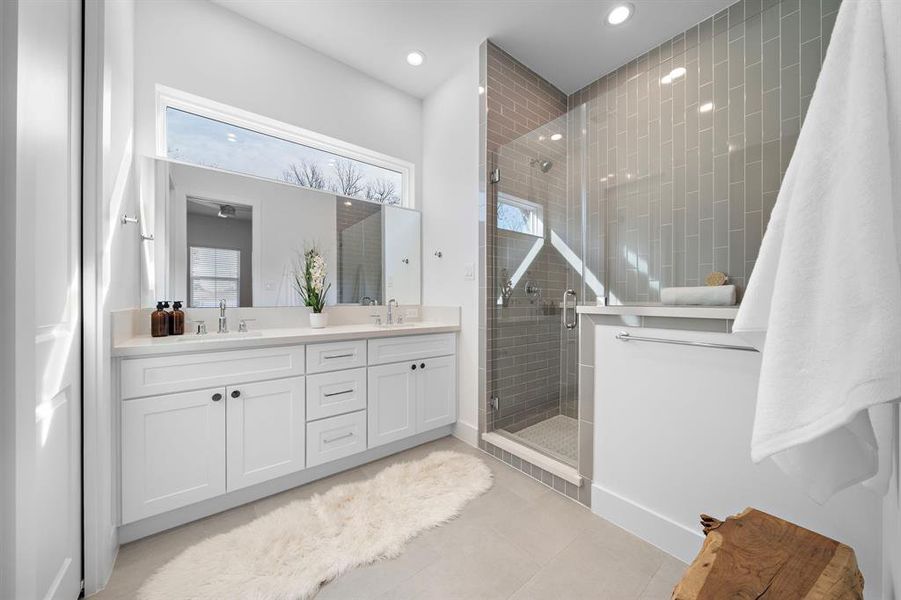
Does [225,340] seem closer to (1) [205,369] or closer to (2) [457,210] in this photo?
(1) [205,369]

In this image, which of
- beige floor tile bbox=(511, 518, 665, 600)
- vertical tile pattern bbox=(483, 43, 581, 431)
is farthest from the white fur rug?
vertical tile pattern bbox=(483, 43, 581, 431)

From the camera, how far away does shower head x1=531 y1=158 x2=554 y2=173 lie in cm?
254

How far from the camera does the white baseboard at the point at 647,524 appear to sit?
136cm

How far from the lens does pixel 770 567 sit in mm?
726

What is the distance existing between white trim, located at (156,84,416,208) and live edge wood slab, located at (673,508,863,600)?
2.82 metres

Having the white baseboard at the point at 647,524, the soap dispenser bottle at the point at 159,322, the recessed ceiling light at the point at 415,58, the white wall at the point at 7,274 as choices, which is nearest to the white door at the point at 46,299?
the white wall at the point at 7,274

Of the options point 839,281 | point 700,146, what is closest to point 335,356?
point 839,281

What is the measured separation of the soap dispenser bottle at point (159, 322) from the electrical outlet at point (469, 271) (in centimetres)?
185

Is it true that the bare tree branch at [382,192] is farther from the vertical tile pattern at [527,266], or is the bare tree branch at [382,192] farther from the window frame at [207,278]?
the window frame at [207,278]

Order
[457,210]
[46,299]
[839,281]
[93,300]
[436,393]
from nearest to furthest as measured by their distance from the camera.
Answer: [839,281] → [46,299] → [93,300] → [436,393] → [457,210]

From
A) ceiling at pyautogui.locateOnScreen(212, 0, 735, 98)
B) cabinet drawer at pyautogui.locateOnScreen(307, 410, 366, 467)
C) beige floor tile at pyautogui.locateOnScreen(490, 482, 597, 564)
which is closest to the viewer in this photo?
beige floor tile at pyautogui.locateOnScreen(490, 482, 597, 564)

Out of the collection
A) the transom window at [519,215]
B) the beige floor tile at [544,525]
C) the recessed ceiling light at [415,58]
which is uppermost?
the recessed ceiling light at [415,58]

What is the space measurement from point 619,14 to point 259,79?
2.43m

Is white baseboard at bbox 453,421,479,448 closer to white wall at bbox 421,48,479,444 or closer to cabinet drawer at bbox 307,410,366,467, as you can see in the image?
white wall at bbox 421,48,479,444
